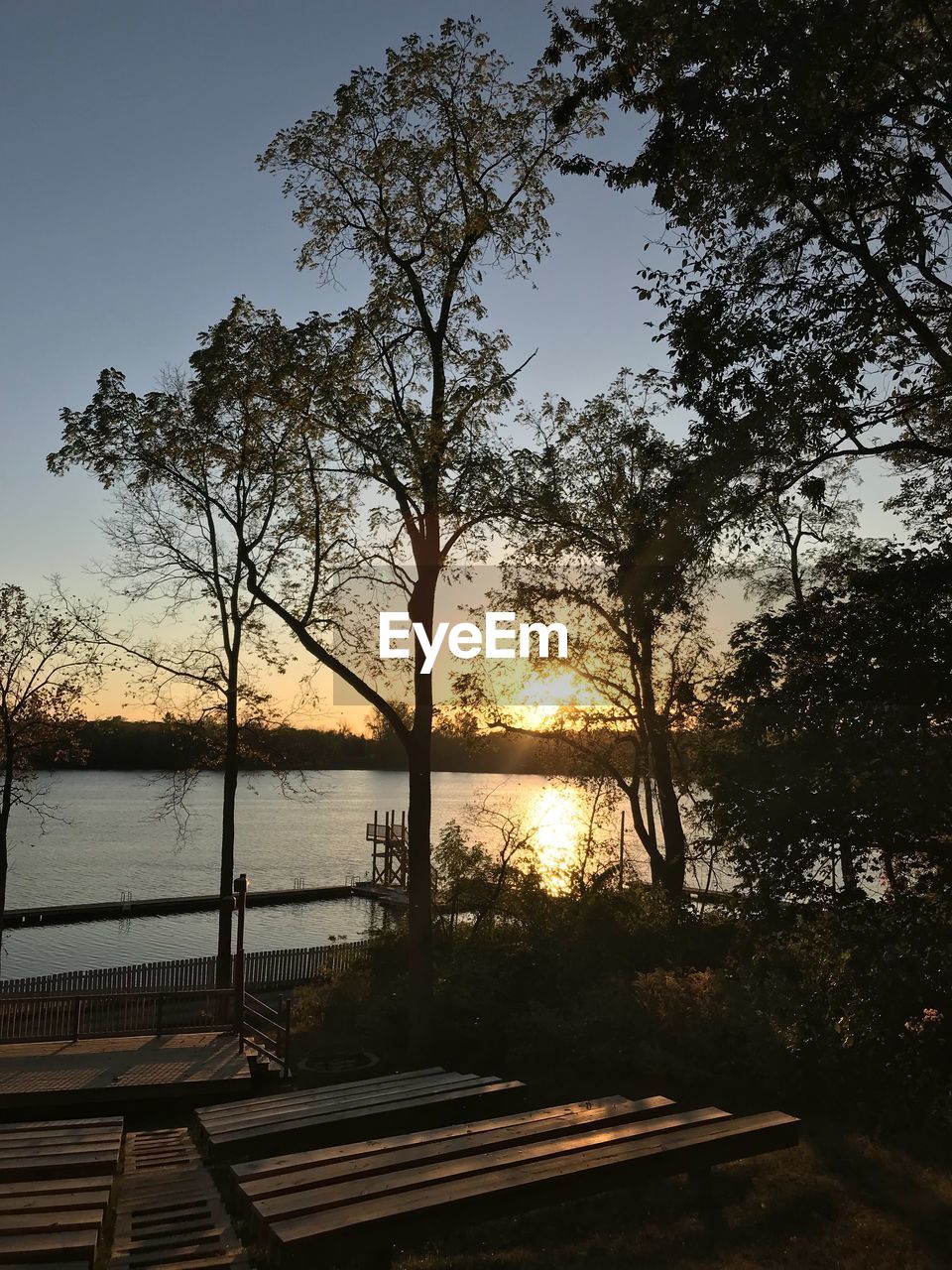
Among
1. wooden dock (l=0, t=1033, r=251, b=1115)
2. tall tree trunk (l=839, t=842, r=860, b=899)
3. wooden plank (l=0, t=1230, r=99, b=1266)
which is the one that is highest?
tall tree trunk (l=839, t=842, r=860, b=899)

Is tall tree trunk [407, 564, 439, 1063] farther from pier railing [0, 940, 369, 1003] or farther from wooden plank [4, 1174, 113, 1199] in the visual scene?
wooden plank [4, 1174, 113, 1199]

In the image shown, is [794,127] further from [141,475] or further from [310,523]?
[141,475]

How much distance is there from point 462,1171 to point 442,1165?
18cm

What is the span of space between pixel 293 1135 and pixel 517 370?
46.9 feet

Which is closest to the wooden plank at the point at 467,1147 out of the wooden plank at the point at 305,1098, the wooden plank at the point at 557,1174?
the wooden plank at the point at 557,1174

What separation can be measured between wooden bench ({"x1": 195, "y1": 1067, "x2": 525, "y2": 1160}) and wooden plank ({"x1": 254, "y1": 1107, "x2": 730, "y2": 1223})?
5.51ft

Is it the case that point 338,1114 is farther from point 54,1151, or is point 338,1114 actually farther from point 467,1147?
point 54,1151

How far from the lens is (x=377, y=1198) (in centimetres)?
534

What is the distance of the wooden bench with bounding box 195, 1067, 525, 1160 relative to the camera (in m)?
7.60

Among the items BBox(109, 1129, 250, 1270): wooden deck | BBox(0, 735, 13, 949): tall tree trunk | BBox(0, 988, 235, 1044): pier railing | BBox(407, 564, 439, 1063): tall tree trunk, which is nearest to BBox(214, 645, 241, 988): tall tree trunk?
BBox(0, 988, 235, 1044): pier railing

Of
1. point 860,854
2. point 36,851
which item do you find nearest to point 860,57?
point 860,854

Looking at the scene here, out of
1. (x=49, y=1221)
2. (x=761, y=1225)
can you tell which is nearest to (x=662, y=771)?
(x=761, y=1225)

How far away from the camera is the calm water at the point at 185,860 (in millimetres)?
40125

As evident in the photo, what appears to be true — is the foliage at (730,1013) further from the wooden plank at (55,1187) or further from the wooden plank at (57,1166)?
the wooden plank at (55,1187)
